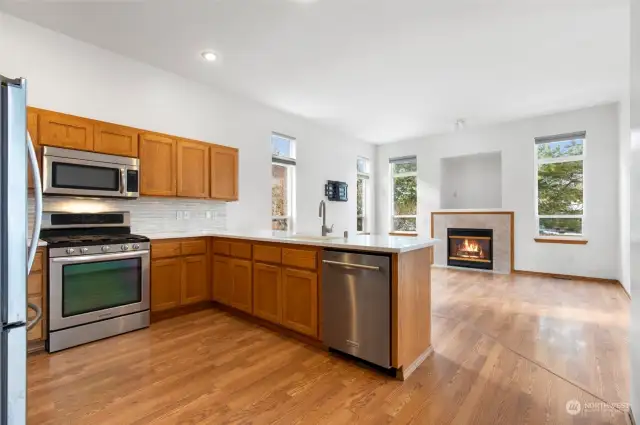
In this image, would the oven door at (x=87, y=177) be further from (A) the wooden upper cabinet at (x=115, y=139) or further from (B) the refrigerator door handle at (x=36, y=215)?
(B) the refrigerator door handle at (x=36, y=215)

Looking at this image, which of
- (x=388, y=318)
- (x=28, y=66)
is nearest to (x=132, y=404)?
(x=388, y=318)

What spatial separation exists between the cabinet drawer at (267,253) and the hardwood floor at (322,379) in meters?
0.71

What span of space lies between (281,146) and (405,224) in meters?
3.89

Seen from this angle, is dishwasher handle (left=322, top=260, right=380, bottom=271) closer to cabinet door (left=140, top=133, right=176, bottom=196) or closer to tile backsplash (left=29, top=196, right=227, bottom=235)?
cabinet door (left=140, top=133, right=176, bottom=196)

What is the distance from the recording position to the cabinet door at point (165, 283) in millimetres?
3391

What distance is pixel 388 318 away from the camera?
7.33ft

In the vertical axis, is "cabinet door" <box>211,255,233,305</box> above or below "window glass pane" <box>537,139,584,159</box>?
below

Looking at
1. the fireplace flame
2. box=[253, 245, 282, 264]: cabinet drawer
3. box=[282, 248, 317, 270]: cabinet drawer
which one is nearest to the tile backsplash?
box=[253, 245, 282, 264]: cabinet drawer

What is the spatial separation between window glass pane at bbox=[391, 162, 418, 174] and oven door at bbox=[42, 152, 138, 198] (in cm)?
605

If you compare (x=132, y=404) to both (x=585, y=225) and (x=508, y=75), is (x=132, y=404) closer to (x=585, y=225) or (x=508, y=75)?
(x=508, y=75)

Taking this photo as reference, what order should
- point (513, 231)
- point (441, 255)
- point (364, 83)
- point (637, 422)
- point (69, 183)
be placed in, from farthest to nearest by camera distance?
point (441, 255) → point (513, 231) → point (364, 83) → point (69, 183) → point (637, 422)

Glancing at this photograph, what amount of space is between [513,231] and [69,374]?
682 centimetres

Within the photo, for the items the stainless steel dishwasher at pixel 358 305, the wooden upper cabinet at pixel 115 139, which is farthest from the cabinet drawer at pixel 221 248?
the stainless steel dishwasher at pixel 358 305

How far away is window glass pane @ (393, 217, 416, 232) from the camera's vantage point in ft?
25.5
